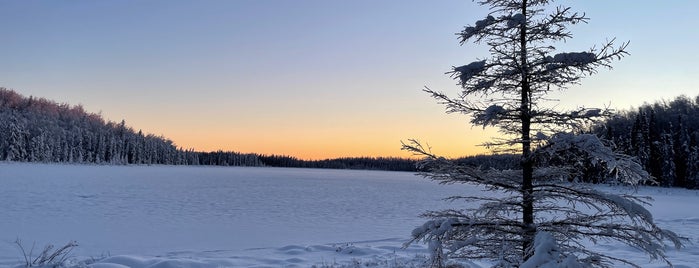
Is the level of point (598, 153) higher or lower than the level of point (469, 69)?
lower

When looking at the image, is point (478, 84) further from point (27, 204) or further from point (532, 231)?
point (27, 204)

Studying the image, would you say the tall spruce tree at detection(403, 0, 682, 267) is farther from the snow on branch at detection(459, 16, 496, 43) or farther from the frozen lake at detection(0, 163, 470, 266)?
the frozen lake at detection(0, 163, 470, 266)

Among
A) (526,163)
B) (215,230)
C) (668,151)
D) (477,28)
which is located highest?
(668,151)

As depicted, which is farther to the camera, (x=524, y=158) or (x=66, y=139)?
(x=66, y=139)

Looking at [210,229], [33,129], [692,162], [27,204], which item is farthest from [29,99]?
[692,162]

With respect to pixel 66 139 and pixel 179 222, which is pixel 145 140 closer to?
pixel 66 139

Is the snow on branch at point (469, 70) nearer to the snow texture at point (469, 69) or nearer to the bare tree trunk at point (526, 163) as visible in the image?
the snow texture at point (469, 69)

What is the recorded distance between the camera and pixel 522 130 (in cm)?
598

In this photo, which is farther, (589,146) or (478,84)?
(478,84)

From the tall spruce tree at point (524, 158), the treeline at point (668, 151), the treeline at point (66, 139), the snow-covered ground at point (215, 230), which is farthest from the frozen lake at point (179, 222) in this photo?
the treeline at point (66, 139)

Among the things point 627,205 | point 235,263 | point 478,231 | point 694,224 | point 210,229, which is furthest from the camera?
point 694,224

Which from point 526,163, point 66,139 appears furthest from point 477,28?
point 66,139

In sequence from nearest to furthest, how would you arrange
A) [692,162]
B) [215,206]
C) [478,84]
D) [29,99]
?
1. [478,84]
2. [215,206]
3. [692,162]
4. [29,99]

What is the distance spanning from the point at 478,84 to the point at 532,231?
6.77 feet
